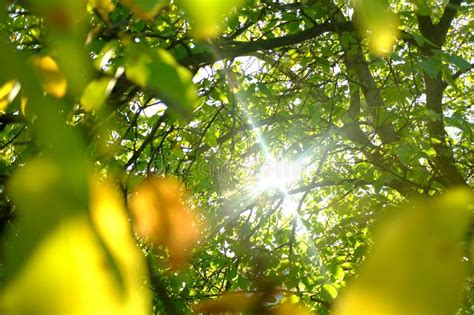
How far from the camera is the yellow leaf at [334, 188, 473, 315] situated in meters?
0.30

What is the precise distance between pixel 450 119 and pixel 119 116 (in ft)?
9.41

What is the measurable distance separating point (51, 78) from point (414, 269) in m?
0.63

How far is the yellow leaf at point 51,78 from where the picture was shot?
74 centimetres

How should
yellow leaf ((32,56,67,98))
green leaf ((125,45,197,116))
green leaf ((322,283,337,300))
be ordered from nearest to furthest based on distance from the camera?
1. green leaf ((125,45,197,116))
2. yellow leaf ((32,56,67,98))
3. green leaf ((322,283,337,300))

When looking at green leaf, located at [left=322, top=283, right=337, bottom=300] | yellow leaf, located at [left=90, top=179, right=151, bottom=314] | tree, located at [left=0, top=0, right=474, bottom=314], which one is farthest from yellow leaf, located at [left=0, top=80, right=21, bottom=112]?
green leaf, located at [left=322, top=283, right=337, bottom=300]

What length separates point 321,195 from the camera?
8.34m

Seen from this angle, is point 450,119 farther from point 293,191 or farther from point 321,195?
point 321,195

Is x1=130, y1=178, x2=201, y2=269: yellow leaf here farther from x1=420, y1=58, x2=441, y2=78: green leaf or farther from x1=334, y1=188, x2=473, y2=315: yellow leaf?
x1=420, y1=58, x2=441, y2=78: green leaf

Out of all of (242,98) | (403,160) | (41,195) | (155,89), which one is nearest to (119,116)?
(242,98)

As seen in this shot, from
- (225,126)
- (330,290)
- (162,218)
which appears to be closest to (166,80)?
(162,218)

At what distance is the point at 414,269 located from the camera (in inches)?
12.3

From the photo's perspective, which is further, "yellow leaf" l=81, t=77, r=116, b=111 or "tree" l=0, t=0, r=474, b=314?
"yellow leaf" l=81, t=77, r=116, b=111

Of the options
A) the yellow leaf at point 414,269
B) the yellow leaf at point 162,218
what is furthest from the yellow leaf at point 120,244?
the yellow leaf at point 162,218

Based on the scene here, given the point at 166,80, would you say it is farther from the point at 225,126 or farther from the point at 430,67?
the point at 225,126
